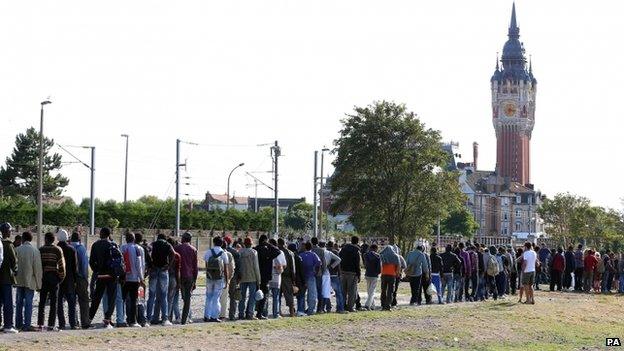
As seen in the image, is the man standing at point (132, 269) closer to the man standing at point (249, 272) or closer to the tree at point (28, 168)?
the man standing at point (249, 272)

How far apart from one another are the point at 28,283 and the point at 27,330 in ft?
3.45

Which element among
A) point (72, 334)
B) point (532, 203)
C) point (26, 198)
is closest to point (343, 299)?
point (72, 334)

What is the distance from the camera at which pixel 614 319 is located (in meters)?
36.2

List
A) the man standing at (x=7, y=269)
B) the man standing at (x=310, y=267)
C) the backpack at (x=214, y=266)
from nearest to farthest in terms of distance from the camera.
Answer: the man standing at (x=7, y=269) → the backpack at (x=214, y=266) → the man standing at (x=310, y=267)

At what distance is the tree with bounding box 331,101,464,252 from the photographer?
207ft

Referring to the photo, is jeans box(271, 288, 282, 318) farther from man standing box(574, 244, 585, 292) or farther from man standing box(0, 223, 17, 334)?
man standing box(574, 244, 585, 292)

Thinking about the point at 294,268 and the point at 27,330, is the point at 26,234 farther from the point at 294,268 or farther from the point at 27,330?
the point at 294,268

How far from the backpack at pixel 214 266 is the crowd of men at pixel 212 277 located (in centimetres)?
2

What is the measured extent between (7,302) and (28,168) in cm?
8374

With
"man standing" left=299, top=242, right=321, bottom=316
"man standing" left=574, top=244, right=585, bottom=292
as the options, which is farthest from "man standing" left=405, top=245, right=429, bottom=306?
"man standing" left=574, top=244, right=585, bottom=292

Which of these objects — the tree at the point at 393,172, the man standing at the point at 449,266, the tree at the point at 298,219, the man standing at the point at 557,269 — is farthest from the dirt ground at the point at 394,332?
the tree at the point at 298,219

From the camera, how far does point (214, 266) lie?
Answer: 25.3m

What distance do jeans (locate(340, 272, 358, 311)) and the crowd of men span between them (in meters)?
0.02

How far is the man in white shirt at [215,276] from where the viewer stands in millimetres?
25359
